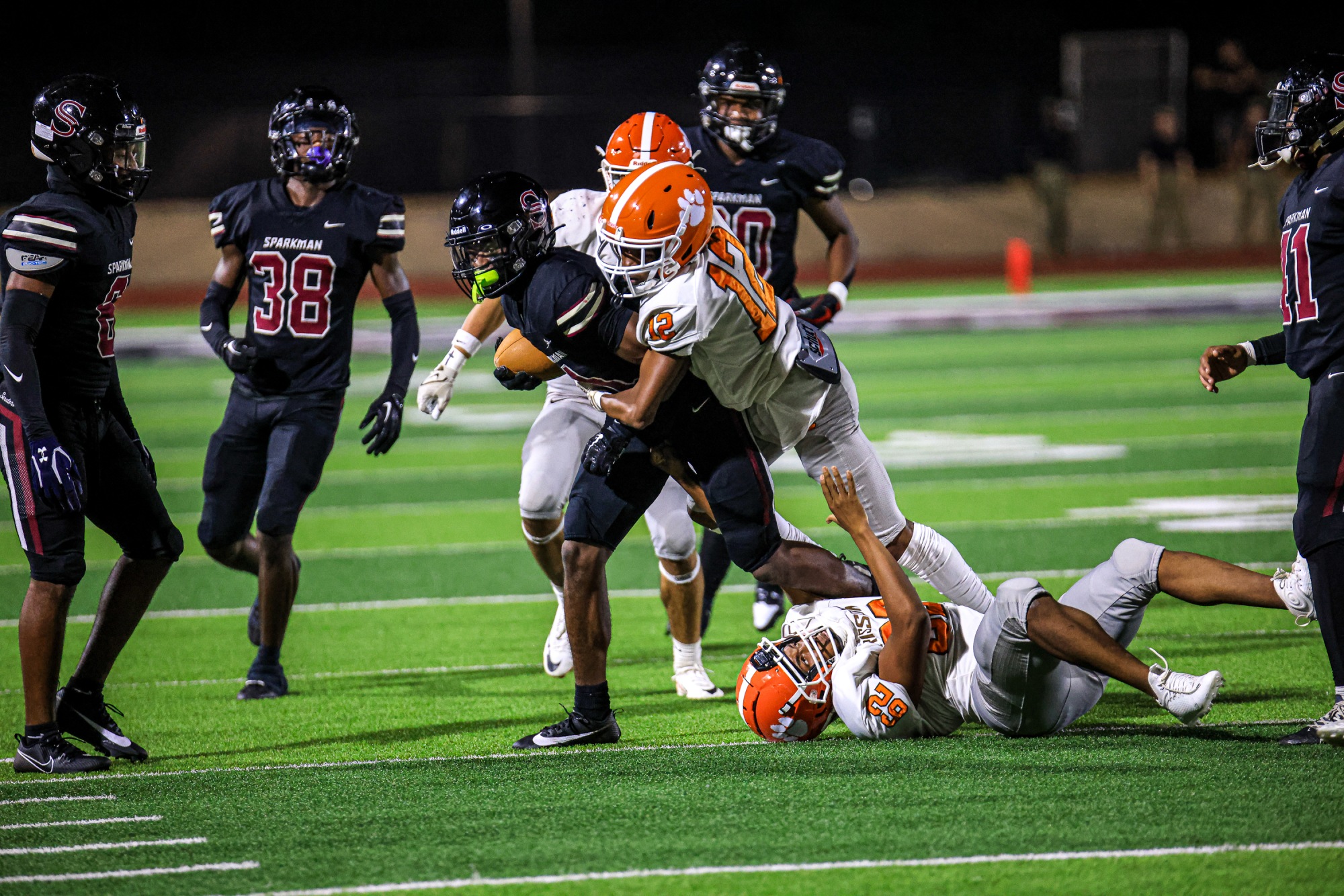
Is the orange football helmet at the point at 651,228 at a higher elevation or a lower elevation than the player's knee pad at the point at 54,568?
higher

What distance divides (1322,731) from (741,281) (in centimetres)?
196

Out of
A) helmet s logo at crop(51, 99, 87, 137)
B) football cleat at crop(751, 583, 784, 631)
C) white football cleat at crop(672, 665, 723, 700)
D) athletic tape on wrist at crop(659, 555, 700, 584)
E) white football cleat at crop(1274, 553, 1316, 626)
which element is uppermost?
helmet s logo at crop(51, 99, 87, 137)

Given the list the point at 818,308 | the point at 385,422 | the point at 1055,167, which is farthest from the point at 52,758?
the point at 1055,167

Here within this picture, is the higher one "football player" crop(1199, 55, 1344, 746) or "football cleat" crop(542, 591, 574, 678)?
"football player" crop(1199, 55, 1344, 746)

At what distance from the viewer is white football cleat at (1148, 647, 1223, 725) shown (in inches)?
150

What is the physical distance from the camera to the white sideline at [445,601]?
6.67 meters

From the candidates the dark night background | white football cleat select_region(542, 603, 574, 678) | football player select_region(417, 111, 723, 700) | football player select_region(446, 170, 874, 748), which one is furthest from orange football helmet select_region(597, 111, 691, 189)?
the dark night background

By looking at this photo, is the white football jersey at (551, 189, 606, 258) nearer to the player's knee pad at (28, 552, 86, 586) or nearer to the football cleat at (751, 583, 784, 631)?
the football cleat at (751, 583, 784, 631)

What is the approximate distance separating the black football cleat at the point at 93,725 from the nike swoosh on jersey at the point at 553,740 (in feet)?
3.80

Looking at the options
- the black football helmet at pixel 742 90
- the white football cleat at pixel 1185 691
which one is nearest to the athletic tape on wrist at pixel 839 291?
the black football helmet at pixel 742 90

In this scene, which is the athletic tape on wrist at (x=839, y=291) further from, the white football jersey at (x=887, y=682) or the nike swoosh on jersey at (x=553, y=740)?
the nike swoosh on jersey at (x=553, y=740)

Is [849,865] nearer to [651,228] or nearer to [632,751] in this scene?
[632,751]

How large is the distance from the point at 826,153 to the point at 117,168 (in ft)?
9.87

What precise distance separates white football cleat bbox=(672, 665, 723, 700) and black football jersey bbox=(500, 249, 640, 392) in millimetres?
1183
